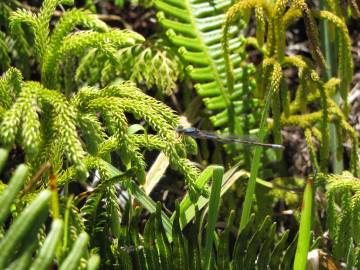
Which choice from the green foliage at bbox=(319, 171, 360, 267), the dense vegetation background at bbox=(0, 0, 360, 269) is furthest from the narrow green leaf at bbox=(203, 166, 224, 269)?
the green foliage at bbox=(319, 171, 360, 267)

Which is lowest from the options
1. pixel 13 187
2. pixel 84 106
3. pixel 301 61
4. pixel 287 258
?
pixel 287 258

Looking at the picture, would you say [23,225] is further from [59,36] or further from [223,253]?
[223,253]

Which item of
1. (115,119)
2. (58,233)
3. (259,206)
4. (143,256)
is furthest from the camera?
(259,206)

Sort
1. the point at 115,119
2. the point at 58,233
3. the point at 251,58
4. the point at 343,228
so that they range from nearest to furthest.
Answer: the point at 58,233 → the point at 115,119 → the point at 343,228 → the point at 251,58

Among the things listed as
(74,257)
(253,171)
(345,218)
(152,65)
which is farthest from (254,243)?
(152,65)

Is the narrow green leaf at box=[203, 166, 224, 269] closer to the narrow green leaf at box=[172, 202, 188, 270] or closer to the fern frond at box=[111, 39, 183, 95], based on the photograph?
the narrow green leaf at box=[172, 202, 188, 270]

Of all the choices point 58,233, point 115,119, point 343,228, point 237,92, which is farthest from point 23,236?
point 237,92

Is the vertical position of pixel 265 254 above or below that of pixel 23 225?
below

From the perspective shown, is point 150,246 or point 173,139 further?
point 150,246

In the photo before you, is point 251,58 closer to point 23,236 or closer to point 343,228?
point 343,228
